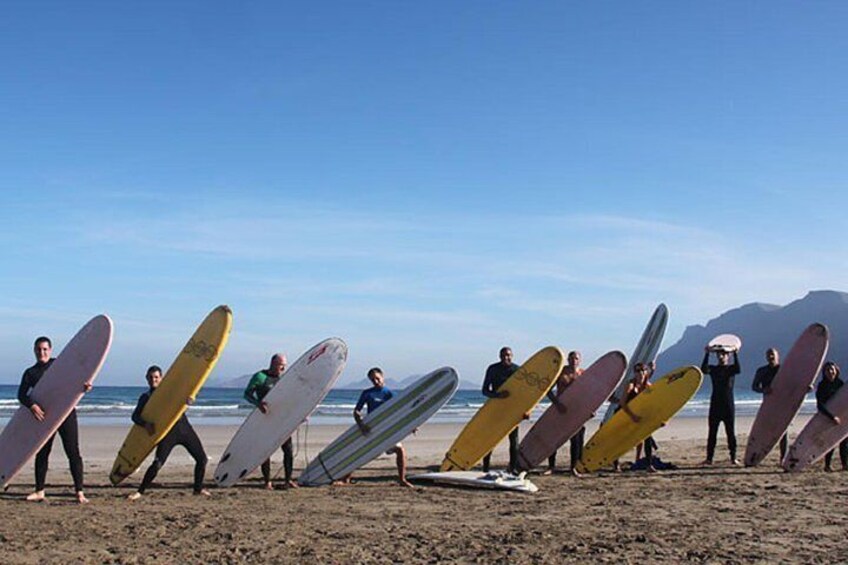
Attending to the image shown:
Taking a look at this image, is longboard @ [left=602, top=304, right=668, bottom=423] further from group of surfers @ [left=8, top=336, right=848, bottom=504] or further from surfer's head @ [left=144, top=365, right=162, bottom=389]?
surfer's head @ [left=144, top=365, right=162, bottom=389]

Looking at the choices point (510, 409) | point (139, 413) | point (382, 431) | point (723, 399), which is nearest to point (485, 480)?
point (382, 431)

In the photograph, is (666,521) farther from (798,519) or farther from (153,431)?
(153,431)

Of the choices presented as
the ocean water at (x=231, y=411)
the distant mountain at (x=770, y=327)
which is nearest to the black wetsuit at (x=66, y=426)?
the ocean water at (x=231, y=411)

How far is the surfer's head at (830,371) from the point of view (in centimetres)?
920

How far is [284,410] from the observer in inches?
318

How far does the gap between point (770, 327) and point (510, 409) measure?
113 meters

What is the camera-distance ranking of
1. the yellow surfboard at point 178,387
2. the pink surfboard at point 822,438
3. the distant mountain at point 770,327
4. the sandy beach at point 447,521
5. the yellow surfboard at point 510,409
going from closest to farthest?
the sandy beach at point 447,521 < the yellow surfboard at point 178,387 < the yellow surfboard at point 510,409 < the pink surfboard at point 822,438 < the distant mountain at point 770,327

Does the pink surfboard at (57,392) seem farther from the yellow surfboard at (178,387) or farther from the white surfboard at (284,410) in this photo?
the white surfboard at (284,410)

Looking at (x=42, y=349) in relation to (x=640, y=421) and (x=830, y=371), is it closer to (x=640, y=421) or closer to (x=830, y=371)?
(x=640, y=421)

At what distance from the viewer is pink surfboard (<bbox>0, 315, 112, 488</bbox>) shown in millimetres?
6992

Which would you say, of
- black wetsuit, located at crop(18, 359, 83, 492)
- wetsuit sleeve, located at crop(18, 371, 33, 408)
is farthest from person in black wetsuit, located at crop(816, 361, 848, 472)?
wetsuit sleeve, located at crop(18, 371, 33, 408)

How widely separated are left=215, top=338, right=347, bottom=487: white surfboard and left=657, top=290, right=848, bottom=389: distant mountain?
292ft

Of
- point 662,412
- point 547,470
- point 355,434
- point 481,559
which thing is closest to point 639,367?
point 662,412

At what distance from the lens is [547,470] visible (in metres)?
9.36
